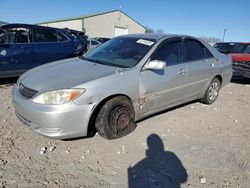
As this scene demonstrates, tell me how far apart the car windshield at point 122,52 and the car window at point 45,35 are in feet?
9.73

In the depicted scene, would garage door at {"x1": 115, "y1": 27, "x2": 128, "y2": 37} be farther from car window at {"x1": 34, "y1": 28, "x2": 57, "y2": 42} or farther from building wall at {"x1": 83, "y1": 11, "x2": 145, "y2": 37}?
car window at {"x1": 34, "y1": 28, "x2": 57, "y2": 42}

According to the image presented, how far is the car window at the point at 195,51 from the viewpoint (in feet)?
17.5

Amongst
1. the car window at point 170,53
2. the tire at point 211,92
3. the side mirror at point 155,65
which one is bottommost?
the tire at point 211,92

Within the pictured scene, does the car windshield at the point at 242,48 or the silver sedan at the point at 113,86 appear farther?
the car windshield at the point at 242,48

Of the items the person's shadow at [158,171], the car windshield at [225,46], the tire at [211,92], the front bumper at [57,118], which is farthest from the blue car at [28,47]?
the car windshield at [225,46]

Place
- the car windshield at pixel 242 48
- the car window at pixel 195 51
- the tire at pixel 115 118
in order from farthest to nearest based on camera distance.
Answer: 1. the car windshield at pixel 242 48
2. the car window at pixel 195 51
3. the tire at pixel 115 118

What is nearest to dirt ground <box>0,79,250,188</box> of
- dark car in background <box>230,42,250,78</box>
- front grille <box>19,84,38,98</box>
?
front grille <box>19,84,38,98</box>

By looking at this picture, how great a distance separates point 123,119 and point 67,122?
946 mm

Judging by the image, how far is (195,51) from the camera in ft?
18.2

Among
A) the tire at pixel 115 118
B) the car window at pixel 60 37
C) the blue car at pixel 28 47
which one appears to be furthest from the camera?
the car window at pixel 60 37

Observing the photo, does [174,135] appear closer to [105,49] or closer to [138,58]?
[138,58]

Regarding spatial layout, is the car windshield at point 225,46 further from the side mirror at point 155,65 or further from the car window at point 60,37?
the side mirror at point 155,65

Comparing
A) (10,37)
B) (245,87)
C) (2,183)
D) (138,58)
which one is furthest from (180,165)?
(245,87)

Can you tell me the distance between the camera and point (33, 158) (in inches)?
139
